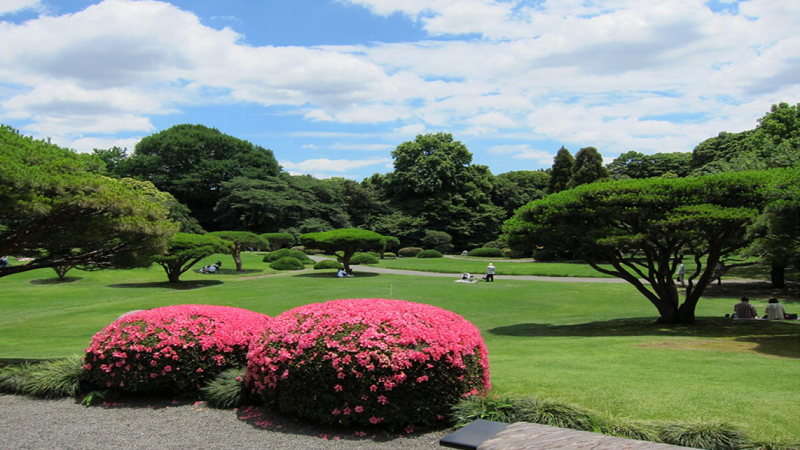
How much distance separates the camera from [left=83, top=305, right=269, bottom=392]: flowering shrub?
720 centimetres

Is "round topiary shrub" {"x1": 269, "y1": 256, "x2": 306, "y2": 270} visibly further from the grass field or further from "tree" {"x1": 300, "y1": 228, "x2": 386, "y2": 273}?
"tree" {"x1": 300, "y1": 228, "x2": 386, "y2": 273}

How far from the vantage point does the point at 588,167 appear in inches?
2279

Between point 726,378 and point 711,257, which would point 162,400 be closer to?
point 726,378

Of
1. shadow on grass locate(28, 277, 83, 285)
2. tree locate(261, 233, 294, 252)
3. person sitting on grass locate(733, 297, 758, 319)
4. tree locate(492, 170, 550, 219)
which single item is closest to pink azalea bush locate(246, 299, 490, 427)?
person sitting on grass locate(733, 297, 758, 319)

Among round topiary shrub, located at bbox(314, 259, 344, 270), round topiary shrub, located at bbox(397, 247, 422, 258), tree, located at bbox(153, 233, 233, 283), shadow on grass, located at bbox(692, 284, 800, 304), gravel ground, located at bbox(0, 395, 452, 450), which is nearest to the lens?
gravel ground, located at bbox(0, 395, 452, 450)

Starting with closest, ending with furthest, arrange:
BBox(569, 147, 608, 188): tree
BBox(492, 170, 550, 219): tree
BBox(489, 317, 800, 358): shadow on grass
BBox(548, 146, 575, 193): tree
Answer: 1. BBox(489, 317, 800, 358): shadow on grass
2. BBox(569, 147, 608, 188): tree
3. BBox(548, 146, 575, 193): tree
4. BBox(492, 170, 550, 219): tree

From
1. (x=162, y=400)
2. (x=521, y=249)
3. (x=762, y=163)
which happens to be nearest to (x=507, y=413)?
(x=162, y=400)

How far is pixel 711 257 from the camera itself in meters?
17.5

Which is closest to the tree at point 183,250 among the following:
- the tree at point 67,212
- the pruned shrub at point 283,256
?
the pruned shrub at point 283,256

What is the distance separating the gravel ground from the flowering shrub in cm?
33

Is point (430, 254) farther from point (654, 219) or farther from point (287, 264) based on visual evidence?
point (654, 219)

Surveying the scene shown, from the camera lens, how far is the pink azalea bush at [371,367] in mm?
5820

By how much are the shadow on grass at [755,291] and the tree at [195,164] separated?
53741mm

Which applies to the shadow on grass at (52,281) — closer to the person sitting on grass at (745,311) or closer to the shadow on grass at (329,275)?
the shadow on grass at (329,275)
